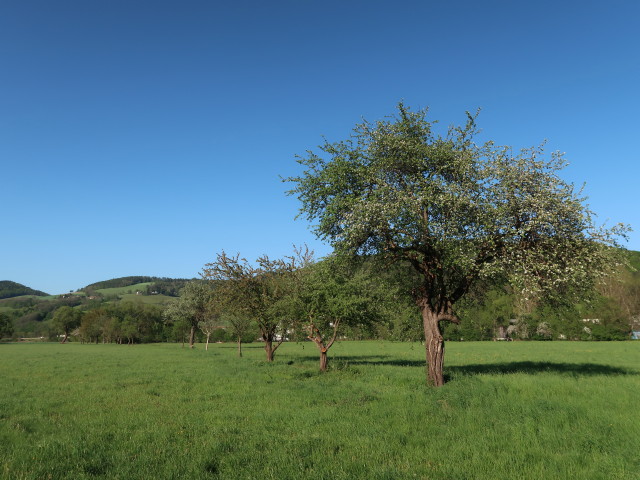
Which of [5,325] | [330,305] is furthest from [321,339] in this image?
[5,325]

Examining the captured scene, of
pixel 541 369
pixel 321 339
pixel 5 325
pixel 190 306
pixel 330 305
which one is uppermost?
Answer: pixel 190 306

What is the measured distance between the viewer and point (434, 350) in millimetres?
20859

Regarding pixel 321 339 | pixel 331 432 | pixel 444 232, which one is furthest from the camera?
pixel 321 339

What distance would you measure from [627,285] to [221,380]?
12994cm

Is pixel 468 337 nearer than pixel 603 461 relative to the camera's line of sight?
No

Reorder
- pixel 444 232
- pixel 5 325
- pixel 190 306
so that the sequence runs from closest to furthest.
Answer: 1. pixel 444 232
2. pixel 190 306
3. pixel 5 325

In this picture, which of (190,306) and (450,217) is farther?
(190,306)

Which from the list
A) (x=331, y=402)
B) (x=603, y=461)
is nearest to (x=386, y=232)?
(x=331, y=402)

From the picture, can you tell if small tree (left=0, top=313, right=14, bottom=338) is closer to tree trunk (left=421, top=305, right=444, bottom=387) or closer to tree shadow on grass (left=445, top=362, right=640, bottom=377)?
tree shadow on grass (left=445, top=362, right=640, bottom=377)

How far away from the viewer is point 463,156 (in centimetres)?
2067

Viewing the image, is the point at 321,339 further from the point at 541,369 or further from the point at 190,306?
the point at 190,306

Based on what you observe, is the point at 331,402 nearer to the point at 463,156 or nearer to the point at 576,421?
the point at 576,421

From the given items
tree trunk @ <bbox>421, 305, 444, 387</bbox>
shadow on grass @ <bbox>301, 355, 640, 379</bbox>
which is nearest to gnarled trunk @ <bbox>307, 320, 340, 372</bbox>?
shadow on grass @ <bbox>301, 355, 640, 379</bbox>

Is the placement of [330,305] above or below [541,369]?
above
